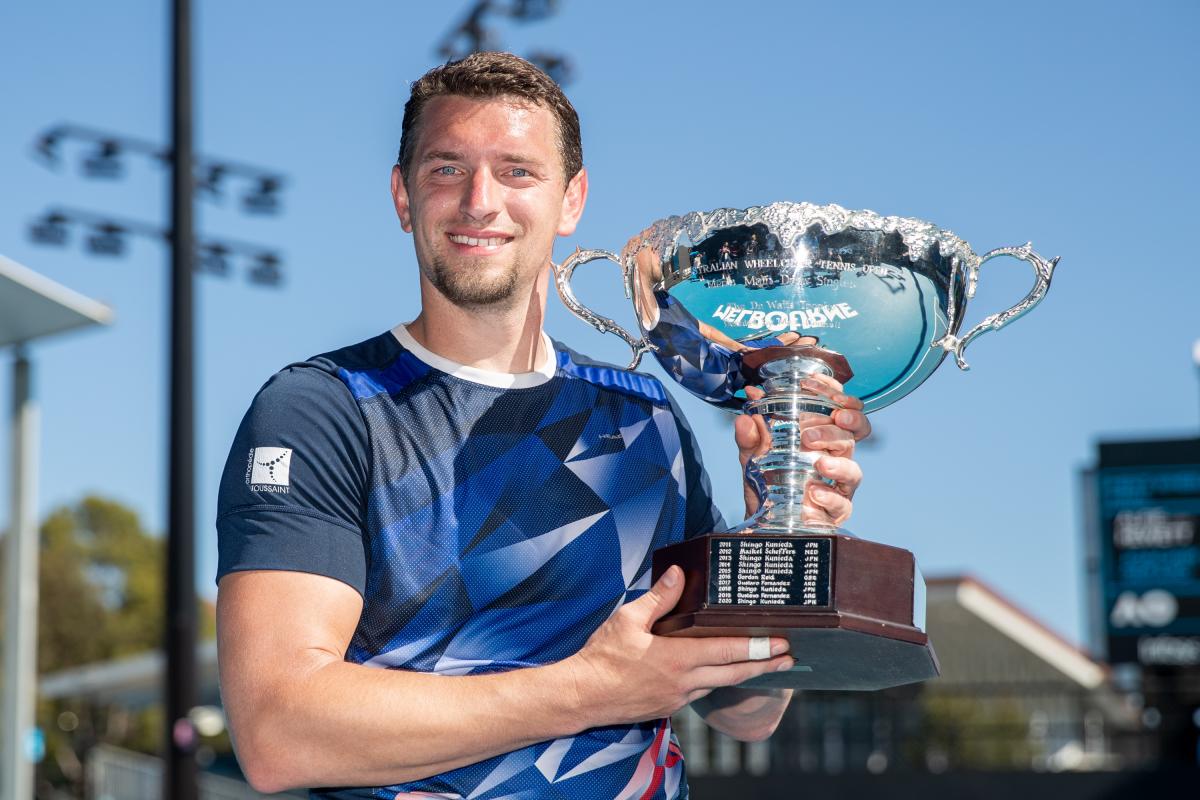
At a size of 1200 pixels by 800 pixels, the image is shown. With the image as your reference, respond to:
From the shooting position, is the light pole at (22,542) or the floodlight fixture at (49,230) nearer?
the light pole at (22,542)

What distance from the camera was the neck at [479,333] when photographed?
2799 millimetres

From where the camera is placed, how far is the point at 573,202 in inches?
114

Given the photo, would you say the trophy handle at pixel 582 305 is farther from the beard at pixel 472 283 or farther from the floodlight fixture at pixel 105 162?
the floodlight fixture at pixel 105 162

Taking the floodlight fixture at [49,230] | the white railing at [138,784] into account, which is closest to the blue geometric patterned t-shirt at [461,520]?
the floodlight fixture at [49,230]

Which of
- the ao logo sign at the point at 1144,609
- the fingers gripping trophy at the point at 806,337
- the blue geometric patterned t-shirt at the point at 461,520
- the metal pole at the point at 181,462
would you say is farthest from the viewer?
the ao logo sign at the point at 1144,609

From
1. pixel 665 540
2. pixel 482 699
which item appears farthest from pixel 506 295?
pixel 482 699

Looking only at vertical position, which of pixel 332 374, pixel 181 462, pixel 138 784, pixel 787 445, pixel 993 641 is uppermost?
pixel 181 462

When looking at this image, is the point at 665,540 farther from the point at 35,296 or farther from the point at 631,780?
the point at 35,296

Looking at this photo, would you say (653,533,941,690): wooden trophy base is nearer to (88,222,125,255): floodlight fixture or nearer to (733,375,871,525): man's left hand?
(733,375,871,525): man's left hand

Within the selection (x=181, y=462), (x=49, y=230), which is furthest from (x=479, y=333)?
(x=49, y=230)

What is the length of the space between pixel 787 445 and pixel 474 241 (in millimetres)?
633

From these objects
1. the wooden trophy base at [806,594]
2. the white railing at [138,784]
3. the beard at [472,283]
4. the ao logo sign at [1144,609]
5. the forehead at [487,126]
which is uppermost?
the forehead at [487,126]

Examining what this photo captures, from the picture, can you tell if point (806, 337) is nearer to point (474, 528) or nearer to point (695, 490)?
point (695, 490)

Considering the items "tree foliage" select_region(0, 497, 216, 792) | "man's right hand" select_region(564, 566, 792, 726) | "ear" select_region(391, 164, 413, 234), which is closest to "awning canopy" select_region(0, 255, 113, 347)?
"ear" select_region(391, 164, 413, 234)
